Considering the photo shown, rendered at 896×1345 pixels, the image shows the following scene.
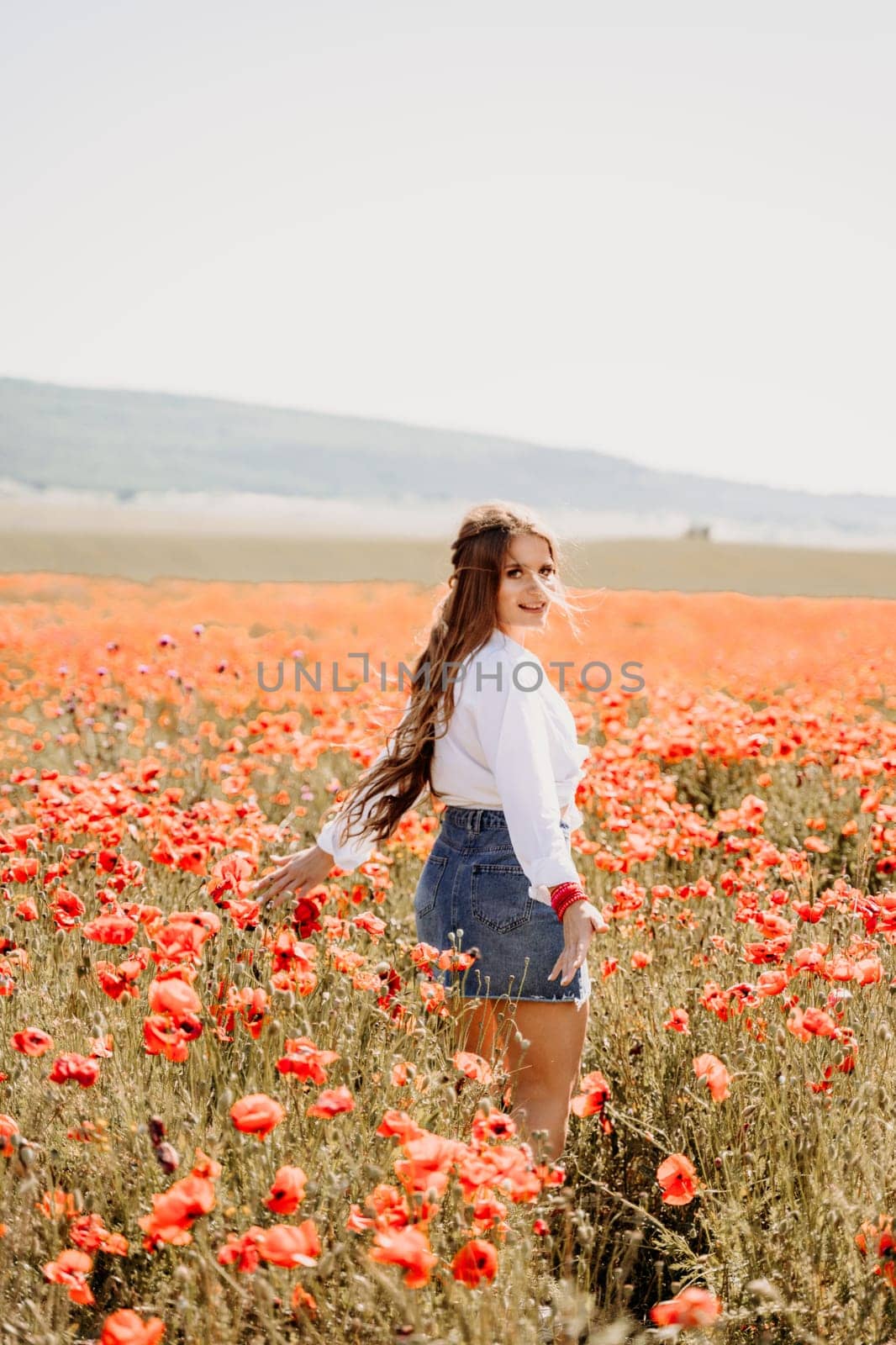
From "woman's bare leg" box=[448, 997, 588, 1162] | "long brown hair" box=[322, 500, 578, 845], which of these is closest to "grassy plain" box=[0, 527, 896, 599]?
"long brown hair" box=[322, 500, 578, 845]

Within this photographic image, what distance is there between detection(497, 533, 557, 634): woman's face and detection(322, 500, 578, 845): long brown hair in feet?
0.05

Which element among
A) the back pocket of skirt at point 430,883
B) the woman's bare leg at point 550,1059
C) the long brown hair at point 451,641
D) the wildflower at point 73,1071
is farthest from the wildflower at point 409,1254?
the long brown hair at point 451,641

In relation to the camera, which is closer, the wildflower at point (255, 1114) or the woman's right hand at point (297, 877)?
the wildflower at point (255, 1114)

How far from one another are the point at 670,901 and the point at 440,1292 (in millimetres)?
2170

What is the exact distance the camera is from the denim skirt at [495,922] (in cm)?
273

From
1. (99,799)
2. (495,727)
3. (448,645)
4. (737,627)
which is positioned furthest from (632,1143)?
(737,627)

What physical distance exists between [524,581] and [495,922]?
2.97ft

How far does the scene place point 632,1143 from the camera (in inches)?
115

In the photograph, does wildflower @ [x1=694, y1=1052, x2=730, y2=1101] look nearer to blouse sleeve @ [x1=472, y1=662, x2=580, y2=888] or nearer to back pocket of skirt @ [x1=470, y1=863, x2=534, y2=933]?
blouse sleeve @ [x1=472, y1=662, x2=580, y2=888]

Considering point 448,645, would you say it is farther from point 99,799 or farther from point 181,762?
point 181,762

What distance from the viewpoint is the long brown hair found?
294cm

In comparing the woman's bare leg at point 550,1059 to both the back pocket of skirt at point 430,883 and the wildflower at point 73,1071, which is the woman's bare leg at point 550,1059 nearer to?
the back pocket of skirt at point 430,883

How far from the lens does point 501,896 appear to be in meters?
2.78

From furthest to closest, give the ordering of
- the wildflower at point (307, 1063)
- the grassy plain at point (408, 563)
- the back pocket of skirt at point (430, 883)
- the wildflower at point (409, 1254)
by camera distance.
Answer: the grassy plain at point (408, 563) → the back pocket of skirt at point (430, 883) → the wildflower at point (307, 1063) → the wildflower at point (409, 1254)
